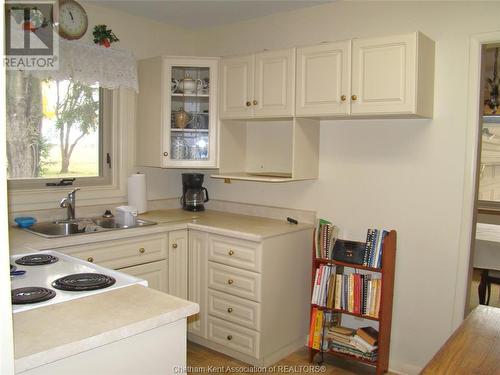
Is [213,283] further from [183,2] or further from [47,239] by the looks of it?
[183,2]

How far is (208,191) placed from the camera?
154 inches

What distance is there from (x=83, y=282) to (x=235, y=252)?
1.42 meters

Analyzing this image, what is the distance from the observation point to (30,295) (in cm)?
145


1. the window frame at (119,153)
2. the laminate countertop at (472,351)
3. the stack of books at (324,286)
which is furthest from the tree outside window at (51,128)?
the laminate countertop at (472,351)

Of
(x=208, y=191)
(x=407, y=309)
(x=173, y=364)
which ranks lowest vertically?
(x=407, y=309)

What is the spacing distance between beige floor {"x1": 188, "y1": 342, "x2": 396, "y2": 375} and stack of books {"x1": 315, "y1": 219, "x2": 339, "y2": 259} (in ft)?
2.34

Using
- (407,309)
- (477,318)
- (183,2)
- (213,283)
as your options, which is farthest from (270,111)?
(477,318)

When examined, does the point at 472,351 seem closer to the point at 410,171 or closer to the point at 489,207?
the point at 410,171

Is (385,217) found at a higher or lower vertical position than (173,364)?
higher

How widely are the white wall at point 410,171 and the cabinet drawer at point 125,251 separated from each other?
1.04 m

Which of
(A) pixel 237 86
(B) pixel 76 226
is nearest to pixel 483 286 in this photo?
(A) pixel 237 86

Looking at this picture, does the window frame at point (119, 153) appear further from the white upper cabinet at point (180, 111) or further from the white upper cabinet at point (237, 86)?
the white upper cabinet at point (237, 86)

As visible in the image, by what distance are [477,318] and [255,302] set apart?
60.4 inches

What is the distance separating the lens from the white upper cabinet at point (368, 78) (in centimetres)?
247
